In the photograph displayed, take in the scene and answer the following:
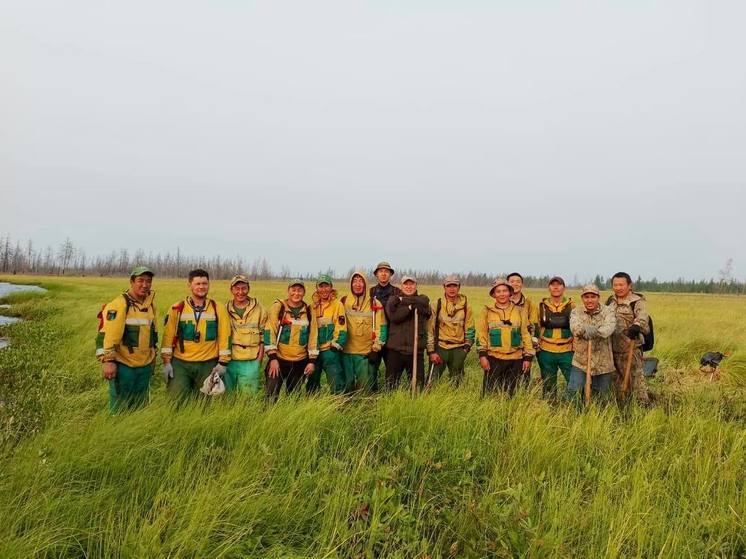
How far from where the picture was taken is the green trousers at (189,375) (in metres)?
5.34

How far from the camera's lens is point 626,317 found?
245 inches

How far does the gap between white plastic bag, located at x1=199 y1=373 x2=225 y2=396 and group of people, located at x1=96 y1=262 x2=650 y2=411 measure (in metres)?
0.07

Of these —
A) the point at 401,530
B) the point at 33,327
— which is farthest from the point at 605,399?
the point at 33,327

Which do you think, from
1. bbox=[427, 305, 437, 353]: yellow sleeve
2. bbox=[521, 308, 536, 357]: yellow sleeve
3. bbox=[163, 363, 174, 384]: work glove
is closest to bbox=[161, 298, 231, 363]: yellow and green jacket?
bbox=[163, 363, 174, 384]: work glove

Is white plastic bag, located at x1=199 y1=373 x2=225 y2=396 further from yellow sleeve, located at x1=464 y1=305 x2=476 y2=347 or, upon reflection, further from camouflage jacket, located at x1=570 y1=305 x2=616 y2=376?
camouflage jacket, located at x1=570 y1=305 x2=616 y2=376

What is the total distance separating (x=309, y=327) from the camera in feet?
20.4

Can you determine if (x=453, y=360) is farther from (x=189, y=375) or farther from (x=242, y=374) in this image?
(x=189, y=375)

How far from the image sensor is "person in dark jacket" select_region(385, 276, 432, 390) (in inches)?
263

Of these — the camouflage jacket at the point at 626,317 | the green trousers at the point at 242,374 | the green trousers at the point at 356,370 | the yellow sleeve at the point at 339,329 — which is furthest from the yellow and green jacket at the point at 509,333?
the green trousers at the point at 242,374

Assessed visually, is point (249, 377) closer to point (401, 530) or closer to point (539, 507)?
point (401, 530)

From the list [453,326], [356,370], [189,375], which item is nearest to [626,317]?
[453,326]

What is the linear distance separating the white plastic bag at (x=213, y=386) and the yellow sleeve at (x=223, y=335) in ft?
0.93

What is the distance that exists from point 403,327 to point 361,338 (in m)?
0.69

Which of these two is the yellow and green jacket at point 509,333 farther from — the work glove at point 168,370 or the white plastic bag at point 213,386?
the work glove at point 168,370
